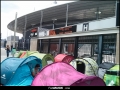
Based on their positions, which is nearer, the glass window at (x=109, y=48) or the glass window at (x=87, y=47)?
the glass window at (x=109, y=48)

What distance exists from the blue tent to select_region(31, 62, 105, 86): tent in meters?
1.80

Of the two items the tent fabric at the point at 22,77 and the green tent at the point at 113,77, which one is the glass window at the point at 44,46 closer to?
the tent fabric at the point at 22,77

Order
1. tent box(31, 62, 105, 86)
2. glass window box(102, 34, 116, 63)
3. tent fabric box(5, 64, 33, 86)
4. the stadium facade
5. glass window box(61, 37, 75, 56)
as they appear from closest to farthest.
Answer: tent box(31, 62, 105, 86) → tent fabric box(5, 64, 33, 86) → glass window box(102, 34, 116, 63) → the stadium facade → glass window box(61, 37, 75, 56)

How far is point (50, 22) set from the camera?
34.4 m

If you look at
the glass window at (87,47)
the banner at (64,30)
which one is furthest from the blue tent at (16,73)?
the banner at (64,30)

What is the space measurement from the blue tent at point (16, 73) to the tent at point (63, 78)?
1798 mm

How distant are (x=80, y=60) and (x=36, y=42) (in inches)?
667

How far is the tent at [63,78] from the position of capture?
4.82 m

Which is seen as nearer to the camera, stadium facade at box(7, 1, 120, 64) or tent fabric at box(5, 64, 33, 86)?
tent fabric at box(5, 64, 33, 86)

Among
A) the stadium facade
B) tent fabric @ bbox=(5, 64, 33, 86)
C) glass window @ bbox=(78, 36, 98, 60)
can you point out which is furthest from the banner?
tent fabric @ bbox=(5, 64, 33, 86)

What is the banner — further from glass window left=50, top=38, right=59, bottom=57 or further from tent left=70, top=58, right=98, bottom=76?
tent left=70, top=58, right=98, bottom=76

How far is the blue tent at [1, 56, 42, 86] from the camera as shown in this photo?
7195mm

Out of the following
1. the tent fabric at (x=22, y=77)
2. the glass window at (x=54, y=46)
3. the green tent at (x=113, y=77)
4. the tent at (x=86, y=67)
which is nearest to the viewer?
the green tent at (x=113, y=77)

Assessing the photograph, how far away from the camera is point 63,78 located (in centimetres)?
516
